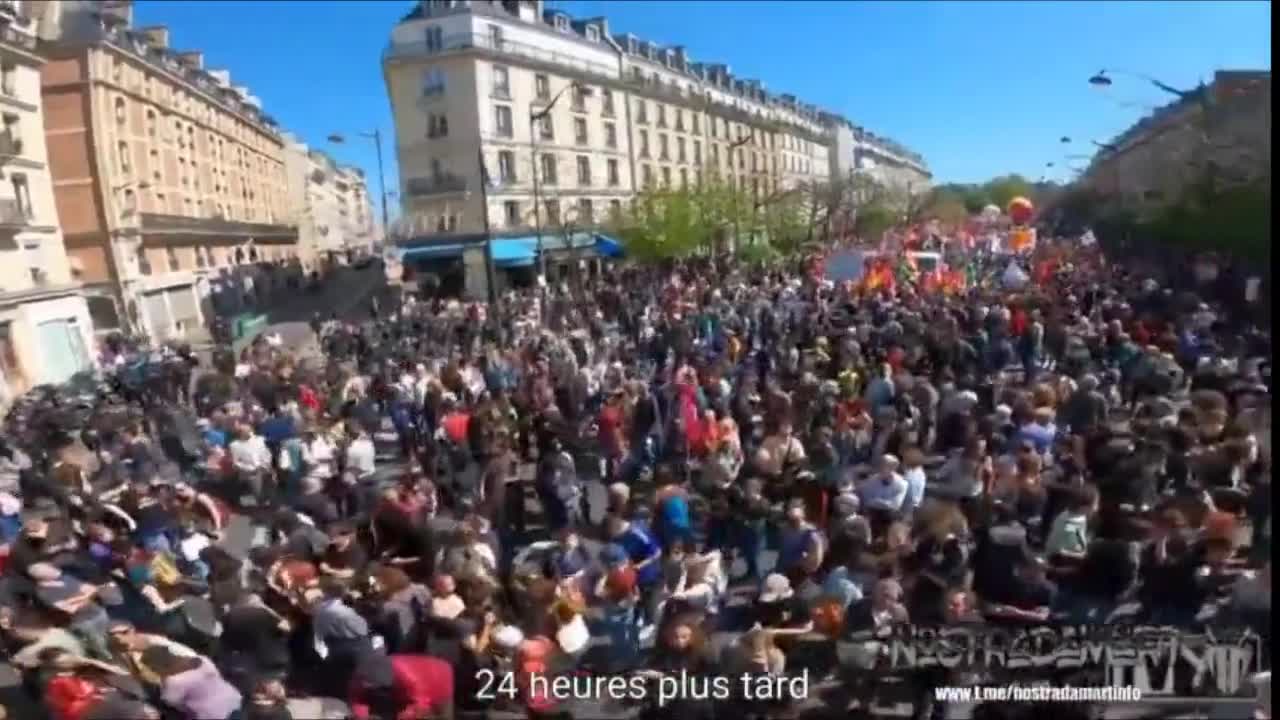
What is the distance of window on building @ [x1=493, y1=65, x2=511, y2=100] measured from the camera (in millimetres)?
25750

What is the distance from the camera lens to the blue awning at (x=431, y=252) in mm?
28828

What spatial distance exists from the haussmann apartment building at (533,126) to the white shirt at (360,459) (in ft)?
35.1

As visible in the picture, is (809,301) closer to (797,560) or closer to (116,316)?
(797,560)

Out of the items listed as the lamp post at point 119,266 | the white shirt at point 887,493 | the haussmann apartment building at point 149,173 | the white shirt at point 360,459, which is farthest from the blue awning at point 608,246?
the white shirt at point 887,493

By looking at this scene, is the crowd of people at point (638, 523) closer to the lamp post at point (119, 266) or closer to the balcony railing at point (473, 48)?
the balcony railing at point (473, 48)

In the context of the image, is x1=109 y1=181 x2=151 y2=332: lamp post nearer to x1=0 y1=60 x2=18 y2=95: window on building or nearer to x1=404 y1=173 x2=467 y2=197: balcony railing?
x1=0 y1=60 x2=18 y2=95: window on building

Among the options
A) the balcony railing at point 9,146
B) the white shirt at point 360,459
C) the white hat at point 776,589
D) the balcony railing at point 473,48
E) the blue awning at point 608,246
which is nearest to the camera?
the white hat at point 776,589

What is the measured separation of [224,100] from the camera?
49.0 m

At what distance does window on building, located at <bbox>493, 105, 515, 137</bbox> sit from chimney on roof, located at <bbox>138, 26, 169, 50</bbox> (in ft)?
81.9

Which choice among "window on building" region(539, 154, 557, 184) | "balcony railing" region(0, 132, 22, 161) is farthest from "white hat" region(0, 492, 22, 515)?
"window on building" region(539, 154, 557, 184)

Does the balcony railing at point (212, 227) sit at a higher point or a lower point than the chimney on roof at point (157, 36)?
lower

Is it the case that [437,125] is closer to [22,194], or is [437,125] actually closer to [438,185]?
[438,185]

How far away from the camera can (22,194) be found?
28953mm

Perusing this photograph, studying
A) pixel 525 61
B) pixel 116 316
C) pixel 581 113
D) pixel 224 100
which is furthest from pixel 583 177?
pixel 224 100
